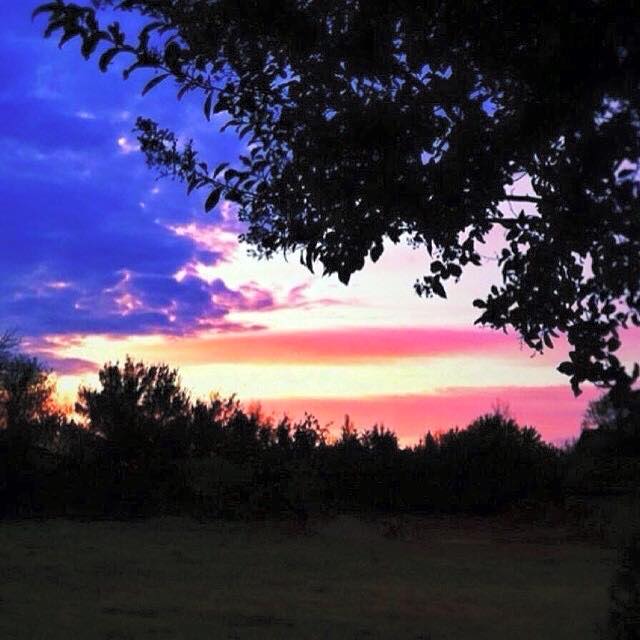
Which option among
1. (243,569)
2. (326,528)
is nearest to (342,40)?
(243,569)

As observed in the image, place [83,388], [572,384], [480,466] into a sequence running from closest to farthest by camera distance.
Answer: [572,384] < [480,466] < [83,388]

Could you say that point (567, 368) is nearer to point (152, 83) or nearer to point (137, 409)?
point (152, 83)

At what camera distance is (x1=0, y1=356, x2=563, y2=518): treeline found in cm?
1280

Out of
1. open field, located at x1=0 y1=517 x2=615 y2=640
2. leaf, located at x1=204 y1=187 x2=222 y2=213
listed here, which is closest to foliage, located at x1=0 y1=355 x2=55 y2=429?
open field, located at x1=0 y1=517 x2=615 y2=640

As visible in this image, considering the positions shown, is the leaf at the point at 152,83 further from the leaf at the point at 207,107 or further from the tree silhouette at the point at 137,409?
the tree silhouette at the point at 137,409

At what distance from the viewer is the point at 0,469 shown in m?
12.8

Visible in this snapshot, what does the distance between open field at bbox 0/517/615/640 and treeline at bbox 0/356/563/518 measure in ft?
1.79

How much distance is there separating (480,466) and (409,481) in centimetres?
112

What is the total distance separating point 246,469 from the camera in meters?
13.0

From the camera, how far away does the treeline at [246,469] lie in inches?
504

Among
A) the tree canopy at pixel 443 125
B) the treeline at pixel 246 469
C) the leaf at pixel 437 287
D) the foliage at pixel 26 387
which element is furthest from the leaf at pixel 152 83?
the foliage at pixel 26 387

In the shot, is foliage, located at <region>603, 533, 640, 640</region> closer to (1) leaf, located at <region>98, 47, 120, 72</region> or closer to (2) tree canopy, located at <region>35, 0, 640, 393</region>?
(2) tree canopy, located at <region>35, 0, 640, 393</region>

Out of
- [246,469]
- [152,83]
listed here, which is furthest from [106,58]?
[246,469]

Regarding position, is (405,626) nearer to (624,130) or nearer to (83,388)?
(624,130)
